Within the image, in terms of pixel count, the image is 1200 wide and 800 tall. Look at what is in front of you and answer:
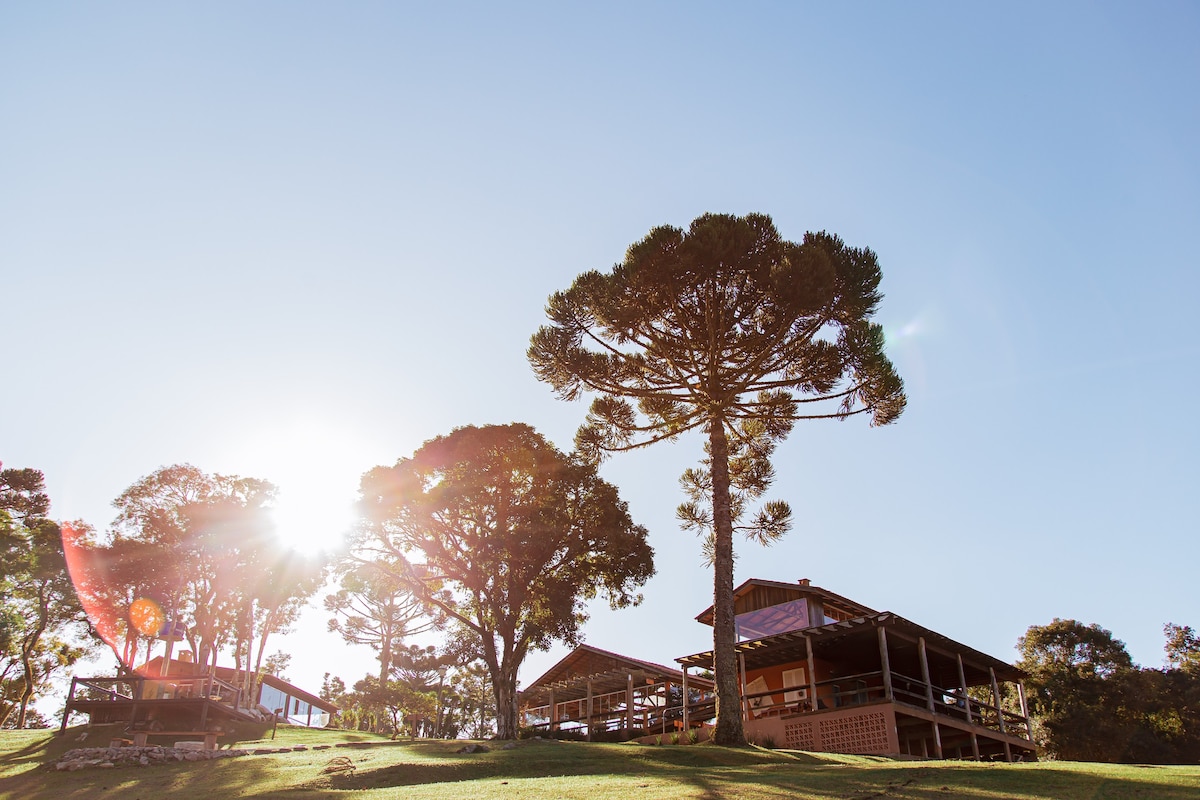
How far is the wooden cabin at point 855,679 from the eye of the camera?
21.7 m

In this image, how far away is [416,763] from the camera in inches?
602

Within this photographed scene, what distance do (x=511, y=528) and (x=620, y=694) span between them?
35.2 ft

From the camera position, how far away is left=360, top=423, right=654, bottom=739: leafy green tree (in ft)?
92.4

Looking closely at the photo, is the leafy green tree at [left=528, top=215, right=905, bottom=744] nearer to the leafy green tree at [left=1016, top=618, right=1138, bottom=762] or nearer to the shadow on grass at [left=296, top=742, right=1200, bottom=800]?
the shadow on grass at [left=296, top=742, right=1200, bottom=800]

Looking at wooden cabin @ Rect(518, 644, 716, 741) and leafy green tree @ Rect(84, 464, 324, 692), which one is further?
leafy green tree @ Rect(84, 464, 324, 692)

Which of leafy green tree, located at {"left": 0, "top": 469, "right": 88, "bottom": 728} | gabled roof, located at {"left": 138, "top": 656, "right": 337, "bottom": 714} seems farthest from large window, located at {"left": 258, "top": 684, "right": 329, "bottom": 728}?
leafy green tree, located at {"left": 0, "top": 469, "right": 88, "bottom": 728}

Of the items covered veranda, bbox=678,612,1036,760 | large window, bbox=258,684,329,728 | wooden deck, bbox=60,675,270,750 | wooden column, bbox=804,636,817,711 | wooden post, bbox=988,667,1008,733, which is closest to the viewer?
covered veranda, bbox=678,612,1036,760

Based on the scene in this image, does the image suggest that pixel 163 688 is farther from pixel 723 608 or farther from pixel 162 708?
pixel 723 608

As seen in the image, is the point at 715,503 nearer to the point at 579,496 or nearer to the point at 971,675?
the point at 579,496

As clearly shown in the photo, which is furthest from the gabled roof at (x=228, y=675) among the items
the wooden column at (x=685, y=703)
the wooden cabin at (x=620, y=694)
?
the wooden column at (x=685, y=703)

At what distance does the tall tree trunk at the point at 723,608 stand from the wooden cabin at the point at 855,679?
14.9 feet

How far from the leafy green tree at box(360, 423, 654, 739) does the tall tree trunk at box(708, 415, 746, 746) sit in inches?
342

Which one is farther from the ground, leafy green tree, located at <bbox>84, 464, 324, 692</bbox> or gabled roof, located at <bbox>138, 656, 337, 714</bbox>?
leafy green tree, located at <bbox>84, 464, 324, 692</bbox>

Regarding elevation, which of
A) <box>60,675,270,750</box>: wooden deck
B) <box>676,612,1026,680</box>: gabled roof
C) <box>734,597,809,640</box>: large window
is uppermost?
<box>734,597,809,640</box>: large window
